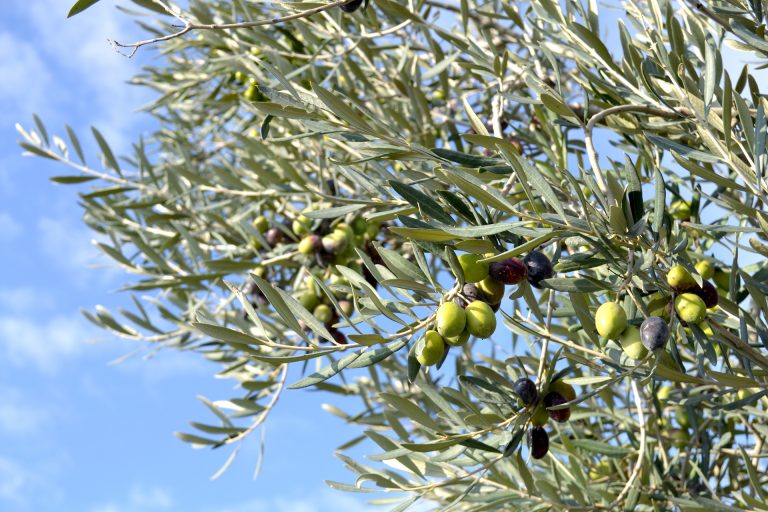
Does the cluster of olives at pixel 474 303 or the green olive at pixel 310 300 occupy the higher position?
the green olive at pixel 310 300

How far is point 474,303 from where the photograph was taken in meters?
1.32

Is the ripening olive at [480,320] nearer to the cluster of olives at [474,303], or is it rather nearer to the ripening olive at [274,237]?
the cluster of olives at [474,303]

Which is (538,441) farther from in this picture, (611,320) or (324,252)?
(324,252)

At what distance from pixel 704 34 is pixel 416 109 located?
0.96 metres

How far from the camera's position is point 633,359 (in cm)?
134

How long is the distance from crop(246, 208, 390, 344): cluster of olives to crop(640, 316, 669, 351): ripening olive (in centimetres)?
111

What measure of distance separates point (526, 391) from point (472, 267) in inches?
13.1

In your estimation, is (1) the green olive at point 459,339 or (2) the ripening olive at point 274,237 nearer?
(1) the green olive at point 459,339

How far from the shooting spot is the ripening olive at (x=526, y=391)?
1520mm

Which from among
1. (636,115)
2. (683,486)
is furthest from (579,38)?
(683,486)

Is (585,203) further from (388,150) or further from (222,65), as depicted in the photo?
(222,65)

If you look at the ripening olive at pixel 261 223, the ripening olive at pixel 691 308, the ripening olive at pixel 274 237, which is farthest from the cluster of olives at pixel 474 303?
the ripening olive at pixel 261 223

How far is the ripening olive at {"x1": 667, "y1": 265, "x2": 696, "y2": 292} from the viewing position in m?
1.31

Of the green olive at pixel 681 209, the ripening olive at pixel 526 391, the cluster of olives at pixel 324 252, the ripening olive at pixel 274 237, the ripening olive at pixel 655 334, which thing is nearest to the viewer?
the ripening olive at pixel 655 334
